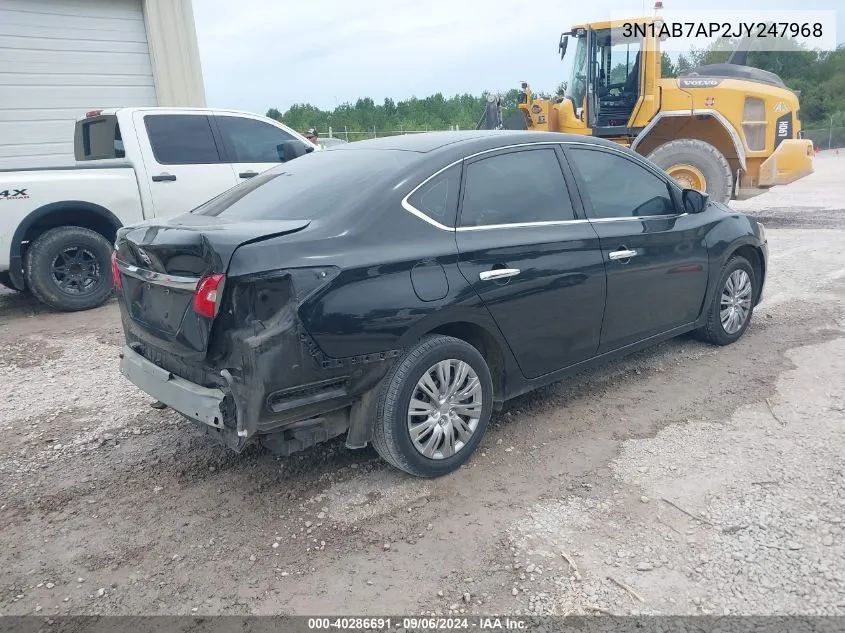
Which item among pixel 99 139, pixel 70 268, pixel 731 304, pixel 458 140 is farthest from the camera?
pixel 99 139

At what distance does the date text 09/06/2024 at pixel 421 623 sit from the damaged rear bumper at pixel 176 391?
956 mm

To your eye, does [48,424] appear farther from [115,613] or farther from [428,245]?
[428,245]

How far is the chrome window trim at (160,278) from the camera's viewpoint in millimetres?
2928

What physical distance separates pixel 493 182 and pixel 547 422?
147cm

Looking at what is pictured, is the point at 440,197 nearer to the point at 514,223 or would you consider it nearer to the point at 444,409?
the point at 514,223

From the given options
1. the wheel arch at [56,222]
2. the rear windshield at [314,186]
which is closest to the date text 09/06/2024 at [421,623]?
the rear windshield at [314,186]

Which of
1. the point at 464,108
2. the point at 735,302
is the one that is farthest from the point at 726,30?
the point at 464,108

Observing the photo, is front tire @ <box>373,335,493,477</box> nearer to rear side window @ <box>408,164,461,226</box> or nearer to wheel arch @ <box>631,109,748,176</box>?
Result: rear side window @ <box>408,164,461,226</box>

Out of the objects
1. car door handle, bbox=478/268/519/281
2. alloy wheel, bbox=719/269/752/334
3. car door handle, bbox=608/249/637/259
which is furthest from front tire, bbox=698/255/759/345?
car door handle, bbox=478/268/519/281

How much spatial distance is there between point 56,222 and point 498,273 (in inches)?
207

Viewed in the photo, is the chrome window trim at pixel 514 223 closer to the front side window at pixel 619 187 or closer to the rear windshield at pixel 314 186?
the front side window at pixel 619 187

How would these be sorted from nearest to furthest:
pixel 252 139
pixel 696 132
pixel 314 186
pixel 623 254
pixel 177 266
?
pixel 177 266, pixel 314 186, pixel 623 254, pixel 252 139, pixel 696 132

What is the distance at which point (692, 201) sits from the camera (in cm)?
472

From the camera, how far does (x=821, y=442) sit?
362cm
